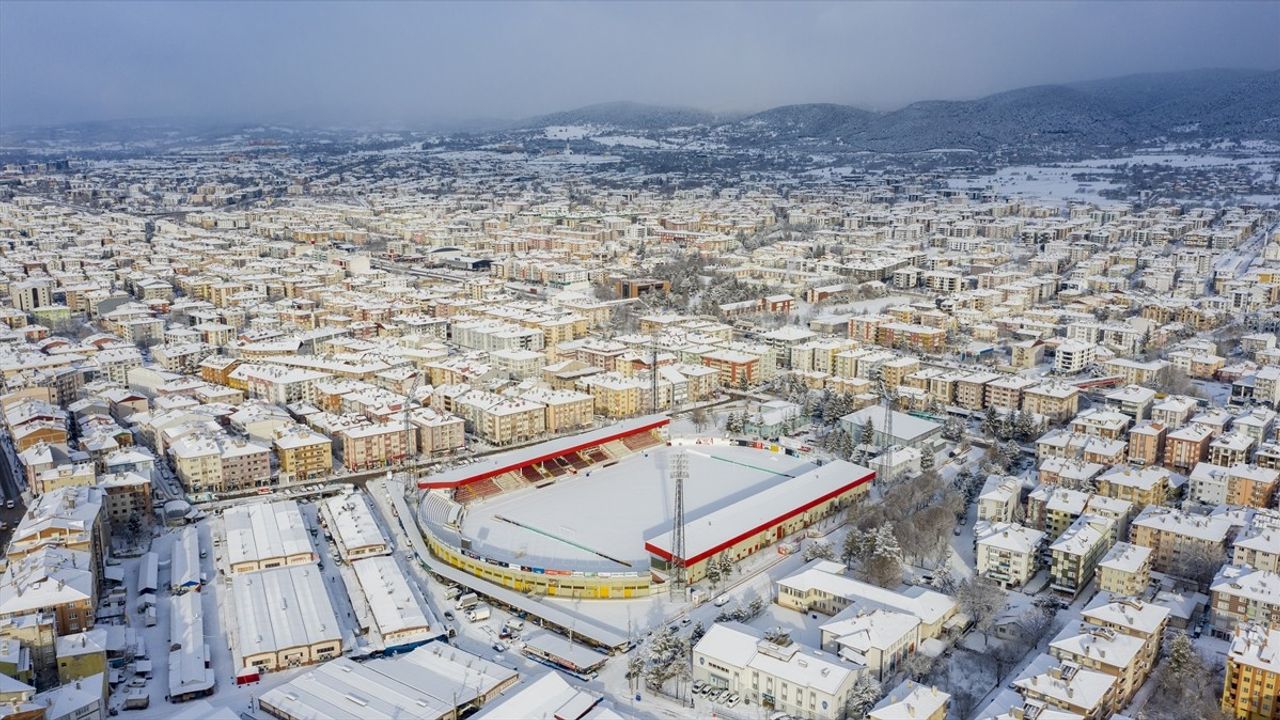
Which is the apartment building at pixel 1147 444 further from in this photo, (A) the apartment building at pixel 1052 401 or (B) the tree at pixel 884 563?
(B) the tree at pixel 884 563

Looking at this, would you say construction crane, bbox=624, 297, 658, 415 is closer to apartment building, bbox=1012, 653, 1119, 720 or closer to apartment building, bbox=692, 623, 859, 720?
apartment building, bbox=692, 623, 859, 720

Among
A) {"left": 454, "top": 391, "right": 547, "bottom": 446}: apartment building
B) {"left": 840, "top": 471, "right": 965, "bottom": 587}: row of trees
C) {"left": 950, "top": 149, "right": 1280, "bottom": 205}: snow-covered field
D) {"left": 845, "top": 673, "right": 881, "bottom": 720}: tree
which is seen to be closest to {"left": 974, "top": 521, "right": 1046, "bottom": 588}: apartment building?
{"left": 840, "top": 471, "right": 965, "bottom": 587}: row of trees

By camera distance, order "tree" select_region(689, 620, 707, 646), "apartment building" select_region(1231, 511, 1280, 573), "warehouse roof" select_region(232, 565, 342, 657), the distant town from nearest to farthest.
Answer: the distant town → "warehouse roof" select_region(232, 565, 342, 657) → "tree" select_region(689, 620, 707, 646) → "apartment building" select_region(1231, 511, 1280, 573)

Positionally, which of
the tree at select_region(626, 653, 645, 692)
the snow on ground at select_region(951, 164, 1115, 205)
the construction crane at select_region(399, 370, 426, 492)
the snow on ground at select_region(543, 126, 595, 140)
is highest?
the snow on ground at select_region(543, 126, 595, 140)

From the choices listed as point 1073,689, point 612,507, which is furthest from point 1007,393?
point 1073,689

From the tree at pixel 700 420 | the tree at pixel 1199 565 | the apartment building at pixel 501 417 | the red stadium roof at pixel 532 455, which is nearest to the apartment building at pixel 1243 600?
the tree at pixel 1199 565

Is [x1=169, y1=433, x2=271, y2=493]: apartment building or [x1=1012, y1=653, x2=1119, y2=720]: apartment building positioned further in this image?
[x1=169, y1=433, x2=271, y2=493]: apartment building

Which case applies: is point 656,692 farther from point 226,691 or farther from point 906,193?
point 906,193
